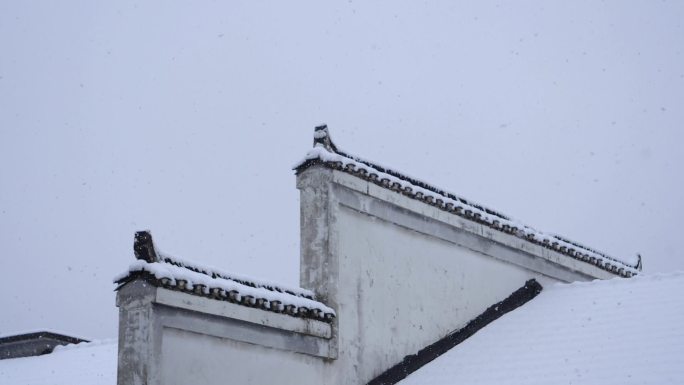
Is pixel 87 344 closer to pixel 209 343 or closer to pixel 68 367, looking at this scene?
pixel 68 367

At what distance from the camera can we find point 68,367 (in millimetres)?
17453

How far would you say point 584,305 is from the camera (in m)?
14.8

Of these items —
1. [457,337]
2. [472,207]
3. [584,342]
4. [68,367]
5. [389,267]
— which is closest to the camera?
[584,342]

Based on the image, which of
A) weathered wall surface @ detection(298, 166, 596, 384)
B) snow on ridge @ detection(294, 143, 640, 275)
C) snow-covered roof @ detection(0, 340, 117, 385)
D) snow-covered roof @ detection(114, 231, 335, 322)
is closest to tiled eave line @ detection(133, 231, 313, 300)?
snow-covered roof @ detection(114, 231, 335, 322)

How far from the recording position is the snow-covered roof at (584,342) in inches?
465

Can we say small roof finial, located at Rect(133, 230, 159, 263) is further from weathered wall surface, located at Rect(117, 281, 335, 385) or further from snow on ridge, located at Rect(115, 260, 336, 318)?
weathered wall surface, located at Rect(117, 281, 335, 385)

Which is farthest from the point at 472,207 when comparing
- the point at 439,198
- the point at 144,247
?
the point at 144,247

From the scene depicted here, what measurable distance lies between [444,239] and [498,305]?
165 cm

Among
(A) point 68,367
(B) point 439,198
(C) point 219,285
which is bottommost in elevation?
(C) point 219,285

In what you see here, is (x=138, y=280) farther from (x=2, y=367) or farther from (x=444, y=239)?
(x=2, y=367)

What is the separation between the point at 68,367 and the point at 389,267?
710cm

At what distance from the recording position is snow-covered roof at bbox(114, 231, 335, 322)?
10.1 meters

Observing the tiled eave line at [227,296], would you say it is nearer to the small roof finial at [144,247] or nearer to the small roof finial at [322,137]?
the small roof finial at [144,247]

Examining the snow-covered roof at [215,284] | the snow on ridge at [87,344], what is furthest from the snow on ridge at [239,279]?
the snow on ridge at [87,344]
